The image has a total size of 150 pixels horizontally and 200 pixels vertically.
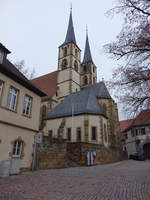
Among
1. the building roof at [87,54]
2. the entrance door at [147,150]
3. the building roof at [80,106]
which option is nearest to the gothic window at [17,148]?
the building roof at [80,106]

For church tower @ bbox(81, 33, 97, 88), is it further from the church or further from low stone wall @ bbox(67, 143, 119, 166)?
low stone wall @ bbox(67, 143, 119, 166)

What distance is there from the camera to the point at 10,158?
38.4 ft

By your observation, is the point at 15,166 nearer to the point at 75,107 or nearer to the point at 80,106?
the point at 80,106

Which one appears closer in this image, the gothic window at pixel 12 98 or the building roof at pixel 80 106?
the gothic window at pixel 12 98

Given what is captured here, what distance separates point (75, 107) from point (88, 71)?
23651 mm

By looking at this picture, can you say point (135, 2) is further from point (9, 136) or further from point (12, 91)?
point (9, 136)

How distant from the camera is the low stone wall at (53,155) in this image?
14.9 meters

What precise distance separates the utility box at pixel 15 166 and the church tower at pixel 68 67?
26.9 m

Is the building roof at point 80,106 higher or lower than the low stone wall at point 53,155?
higher

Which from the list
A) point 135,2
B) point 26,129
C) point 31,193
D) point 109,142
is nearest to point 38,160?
point 26,129

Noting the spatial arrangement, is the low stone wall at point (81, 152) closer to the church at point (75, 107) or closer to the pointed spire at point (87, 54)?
the church at point (75, 107)

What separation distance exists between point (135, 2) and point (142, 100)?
5.15 m

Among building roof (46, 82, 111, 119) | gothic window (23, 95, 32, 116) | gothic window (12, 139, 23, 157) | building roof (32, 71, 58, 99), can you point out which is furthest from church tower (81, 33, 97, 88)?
gothic window (12, 139, 23, 157)

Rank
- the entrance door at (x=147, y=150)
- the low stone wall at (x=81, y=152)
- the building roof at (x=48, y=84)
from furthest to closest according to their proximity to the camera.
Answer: the building roof at (x=48, y=84), the entrance door at (x=147, y=150), the low stone wall at (x=81, y=152)
